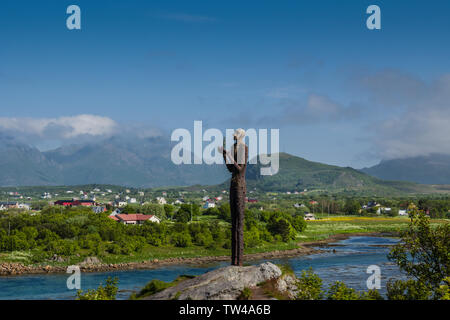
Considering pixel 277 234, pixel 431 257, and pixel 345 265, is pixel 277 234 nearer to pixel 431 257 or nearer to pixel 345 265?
pixel 345 265

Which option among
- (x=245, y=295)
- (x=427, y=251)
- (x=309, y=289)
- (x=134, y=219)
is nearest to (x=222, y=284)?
(x=245, y=295)

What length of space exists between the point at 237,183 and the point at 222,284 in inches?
221

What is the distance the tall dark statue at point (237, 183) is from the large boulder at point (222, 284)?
1675 millimetres

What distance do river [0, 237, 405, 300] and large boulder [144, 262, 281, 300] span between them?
2692 cm

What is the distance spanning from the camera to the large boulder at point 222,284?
67.4 feet

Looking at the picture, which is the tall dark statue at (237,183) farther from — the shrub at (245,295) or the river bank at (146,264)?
the river bank at (146,264)

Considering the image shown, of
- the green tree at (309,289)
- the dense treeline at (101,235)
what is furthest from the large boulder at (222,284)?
the dense treeline at (101,235)

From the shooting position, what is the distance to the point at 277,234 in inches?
4055

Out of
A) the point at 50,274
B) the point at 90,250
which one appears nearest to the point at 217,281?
the point at 50,274

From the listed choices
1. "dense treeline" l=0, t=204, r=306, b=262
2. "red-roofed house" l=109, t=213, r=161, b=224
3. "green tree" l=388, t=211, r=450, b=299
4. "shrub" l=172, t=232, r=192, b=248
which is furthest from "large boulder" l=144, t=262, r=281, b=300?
"red-roofed house" l=109, t=213, r=161, b=224

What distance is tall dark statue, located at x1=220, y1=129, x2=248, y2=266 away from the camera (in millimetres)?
24312

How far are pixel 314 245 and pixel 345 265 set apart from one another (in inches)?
1254

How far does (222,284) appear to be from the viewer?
69.3 feet

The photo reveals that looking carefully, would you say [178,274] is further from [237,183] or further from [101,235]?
[237,183]
